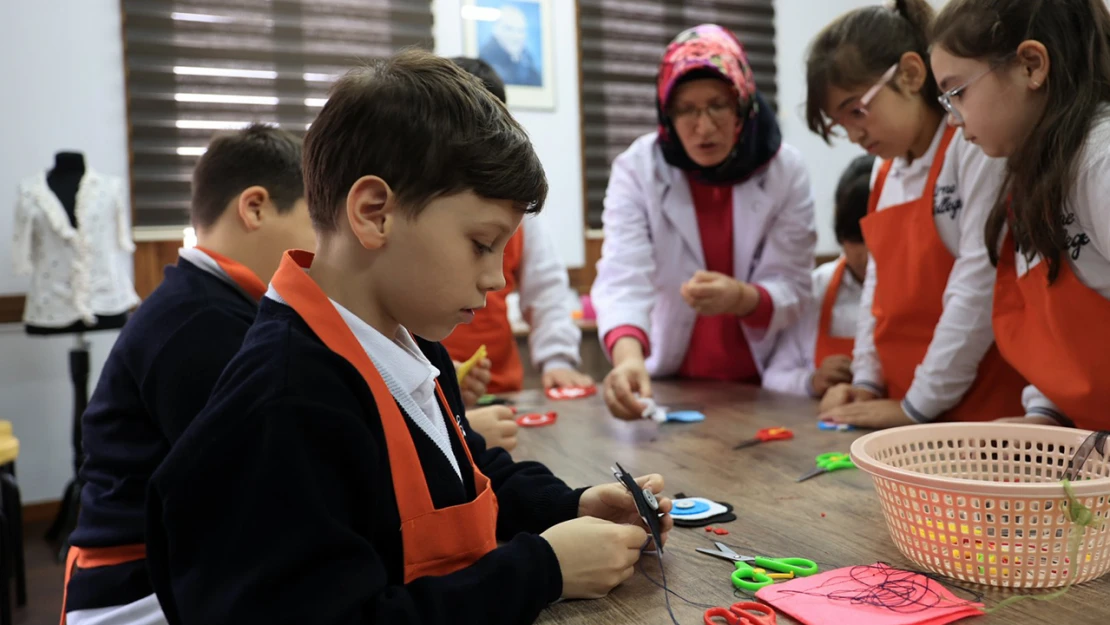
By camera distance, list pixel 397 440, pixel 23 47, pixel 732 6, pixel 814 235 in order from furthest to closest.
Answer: pixel 732 6 < pixel 23 47 < pixel 814 235 < pixel 397 440

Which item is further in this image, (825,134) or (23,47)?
(23,47)

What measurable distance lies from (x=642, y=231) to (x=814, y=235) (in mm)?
478

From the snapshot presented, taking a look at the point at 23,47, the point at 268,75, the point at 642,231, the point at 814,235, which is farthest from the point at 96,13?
the point at 814,235

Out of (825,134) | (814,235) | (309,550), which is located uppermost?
(825,134)

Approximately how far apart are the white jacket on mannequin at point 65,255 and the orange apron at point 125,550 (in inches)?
108

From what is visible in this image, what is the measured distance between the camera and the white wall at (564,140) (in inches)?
188

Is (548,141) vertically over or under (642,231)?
over

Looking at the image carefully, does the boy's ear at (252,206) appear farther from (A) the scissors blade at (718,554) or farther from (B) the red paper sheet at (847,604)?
(B) the red paper sheet at (847,604)

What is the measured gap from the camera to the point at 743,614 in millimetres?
749

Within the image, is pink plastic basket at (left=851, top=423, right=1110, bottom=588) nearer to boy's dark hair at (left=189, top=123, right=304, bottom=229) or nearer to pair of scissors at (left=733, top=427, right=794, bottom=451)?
pair of scissors at (left=733, top=427, right=794, bottom=451)

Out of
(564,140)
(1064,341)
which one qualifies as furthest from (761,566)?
(564,140)

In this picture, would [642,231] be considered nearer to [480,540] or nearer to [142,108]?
[480,540]

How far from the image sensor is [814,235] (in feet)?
7.56

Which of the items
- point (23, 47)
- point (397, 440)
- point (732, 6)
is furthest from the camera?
point (732, 6)
